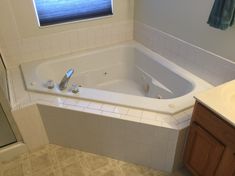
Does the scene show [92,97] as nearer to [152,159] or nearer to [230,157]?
[152,159]

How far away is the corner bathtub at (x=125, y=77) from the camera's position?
1545 millimetres

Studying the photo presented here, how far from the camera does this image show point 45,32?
2084 mm

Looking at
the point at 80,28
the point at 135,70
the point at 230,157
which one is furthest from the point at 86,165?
the point at 80,28

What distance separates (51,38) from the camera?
2.13 m

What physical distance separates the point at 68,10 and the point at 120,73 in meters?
0.92

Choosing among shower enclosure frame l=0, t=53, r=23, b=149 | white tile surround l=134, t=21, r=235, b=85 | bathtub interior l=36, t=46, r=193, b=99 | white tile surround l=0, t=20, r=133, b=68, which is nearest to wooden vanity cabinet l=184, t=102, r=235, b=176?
white tile surround l=134, t=21, r=235, b=85

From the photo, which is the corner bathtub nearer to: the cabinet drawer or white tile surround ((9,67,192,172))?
white tile surround ((9,67,192,172))

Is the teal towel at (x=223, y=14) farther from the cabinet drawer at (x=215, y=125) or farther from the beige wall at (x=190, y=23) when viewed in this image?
the cabinet drawer at (x=215, y=125)

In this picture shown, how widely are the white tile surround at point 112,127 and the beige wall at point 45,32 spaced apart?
47 cm

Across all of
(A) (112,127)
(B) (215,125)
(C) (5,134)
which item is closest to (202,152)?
(B) (215,125)

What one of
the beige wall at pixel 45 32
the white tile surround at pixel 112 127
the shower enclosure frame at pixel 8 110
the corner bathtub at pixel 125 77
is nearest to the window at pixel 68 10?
the beige wall at pixel 45 32

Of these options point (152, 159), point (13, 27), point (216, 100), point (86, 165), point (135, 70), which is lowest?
point (86, 165)

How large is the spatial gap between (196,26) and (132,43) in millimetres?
919

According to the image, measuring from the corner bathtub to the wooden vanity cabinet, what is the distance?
0.24m
